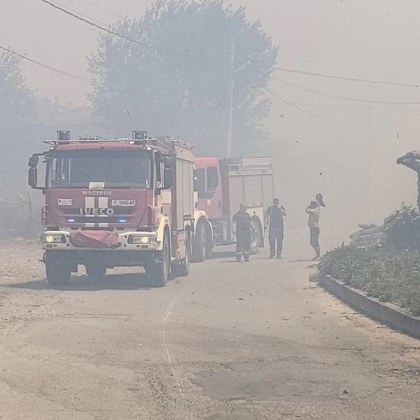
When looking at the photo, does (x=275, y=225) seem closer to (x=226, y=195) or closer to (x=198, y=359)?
(x=226, y=195)

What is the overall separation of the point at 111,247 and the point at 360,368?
8.70m

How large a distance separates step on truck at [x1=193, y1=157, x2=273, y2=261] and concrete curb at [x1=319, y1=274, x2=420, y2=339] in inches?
402

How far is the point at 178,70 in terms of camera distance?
59.3 m

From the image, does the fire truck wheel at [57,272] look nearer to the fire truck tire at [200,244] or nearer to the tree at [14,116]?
the fire truck tire at [200,244]

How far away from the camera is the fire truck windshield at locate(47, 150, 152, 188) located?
16.9 m

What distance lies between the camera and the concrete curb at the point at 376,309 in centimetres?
1076

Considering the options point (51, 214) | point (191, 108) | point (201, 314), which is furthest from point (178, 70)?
point (201, 314)

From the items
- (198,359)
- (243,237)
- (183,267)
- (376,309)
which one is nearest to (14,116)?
(243,237)

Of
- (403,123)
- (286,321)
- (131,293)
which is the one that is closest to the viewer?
(286,321)

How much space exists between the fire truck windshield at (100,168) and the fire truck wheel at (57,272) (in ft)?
4.85

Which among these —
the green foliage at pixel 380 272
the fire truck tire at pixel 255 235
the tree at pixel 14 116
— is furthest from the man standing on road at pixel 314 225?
the tree at pixel 14 116

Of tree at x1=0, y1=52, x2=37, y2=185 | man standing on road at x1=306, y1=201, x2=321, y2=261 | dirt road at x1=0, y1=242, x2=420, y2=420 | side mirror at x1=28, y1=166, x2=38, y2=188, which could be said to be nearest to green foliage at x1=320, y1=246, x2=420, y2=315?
dirt road at x1=0, y1=242, x2=420, y2=420

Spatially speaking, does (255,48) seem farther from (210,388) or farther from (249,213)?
(210,388)

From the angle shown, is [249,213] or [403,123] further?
[403,123]
